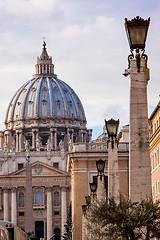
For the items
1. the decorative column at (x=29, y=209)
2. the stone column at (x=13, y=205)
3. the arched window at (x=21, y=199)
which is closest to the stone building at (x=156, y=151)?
the decorative column at (x=29, y=209)

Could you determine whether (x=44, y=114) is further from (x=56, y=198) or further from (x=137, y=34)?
(x=137, y=34)

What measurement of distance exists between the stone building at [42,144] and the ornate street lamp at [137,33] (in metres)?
116

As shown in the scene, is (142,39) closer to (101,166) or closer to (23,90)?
(101,166)

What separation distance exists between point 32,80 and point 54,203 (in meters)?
56.3

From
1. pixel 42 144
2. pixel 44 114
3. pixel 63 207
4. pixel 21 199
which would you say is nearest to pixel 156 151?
pixel 63 207

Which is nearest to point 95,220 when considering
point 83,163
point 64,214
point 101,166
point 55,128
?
point 101,166

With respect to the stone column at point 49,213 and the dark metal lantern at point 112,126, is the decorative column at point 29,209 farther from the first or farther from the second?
the stone column at point 49,213

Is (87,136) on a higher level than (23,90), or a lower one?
lower

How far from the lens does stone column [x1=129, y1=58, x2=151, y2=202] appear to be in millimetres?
15156

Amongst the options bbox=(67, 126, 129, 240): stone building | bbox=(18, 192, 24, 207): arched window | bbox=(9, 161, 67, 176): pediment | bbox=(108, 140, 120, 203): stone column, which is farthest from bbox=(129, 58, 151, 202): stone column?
bbox=(18, 192, 24, 207): arched window

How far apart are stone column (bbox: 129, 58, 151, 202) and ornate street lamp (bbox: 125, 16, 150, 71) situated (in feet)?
0.73

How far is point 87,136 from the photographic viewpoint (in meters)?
185

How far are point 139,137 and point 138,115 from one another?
45cm

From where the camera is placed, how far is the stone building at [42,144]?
140500 mm
